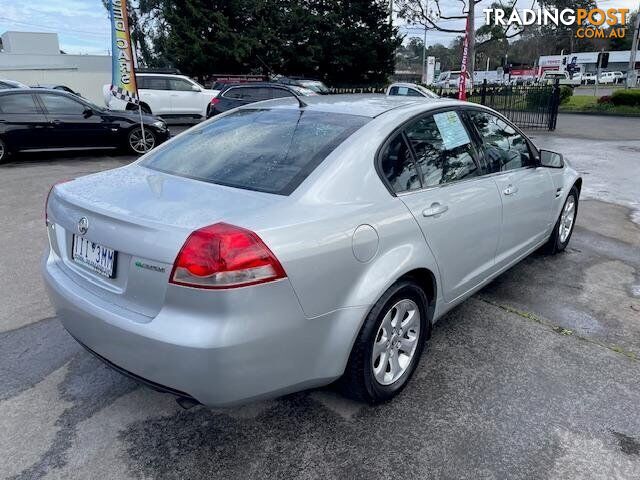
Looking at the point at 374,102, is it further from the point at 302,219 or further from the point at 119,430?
the point at 119,430

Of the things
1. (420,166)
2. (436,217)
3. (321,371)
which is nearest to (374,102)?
(420,166)

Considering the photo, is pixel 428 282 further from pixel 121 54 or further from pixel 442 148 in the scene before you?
pixel 121 54

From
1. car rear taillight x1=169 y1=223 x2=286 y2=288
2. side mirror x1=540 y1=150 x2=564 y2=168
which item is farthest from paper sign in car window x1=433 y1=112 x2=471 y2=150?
car rear taillight x1=169 y1=223 x2=286 y2=288

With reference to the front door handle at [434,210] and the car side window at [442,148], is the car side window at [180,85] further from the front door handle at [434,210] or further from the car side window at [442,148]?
the front door handle at [434,210]

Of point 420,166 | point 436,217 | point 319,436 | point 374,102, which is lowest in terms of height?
point 319,436

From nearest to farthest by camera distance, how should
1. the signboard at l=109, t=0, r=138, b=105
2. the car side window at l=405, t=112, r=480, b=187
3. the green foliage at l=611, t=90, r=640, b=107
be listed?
the car side window at l=405, t=112, r=480, b=187
the signboard at l=109, t=0, r=138, b=105
the green foliage at l=611, t=90, r=640, b=107

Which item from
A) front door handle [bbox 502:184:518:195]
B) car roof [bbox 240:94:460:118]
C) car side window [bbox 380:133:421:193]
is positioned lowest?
front door handle [bbox 502:184:518:195]

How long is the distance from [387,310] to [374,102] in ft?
4.71

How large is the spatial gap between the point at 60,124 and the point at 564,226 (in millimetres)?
9475

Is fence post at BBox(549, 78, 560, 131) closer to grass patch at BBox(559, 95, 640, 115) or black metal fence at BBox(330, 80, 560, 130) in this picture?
black metal fence at BBox(330, 80, 560, 130)

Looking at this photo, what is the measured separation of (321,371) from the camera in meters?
2.31

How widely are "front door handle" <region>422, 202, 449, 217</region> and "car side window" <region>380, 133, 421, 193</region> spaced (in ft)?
0.45

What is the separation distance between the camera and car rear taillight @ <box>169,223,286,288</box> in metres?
1.96

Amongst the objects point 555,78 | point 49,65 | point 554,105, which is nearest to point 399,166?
point 554,105
